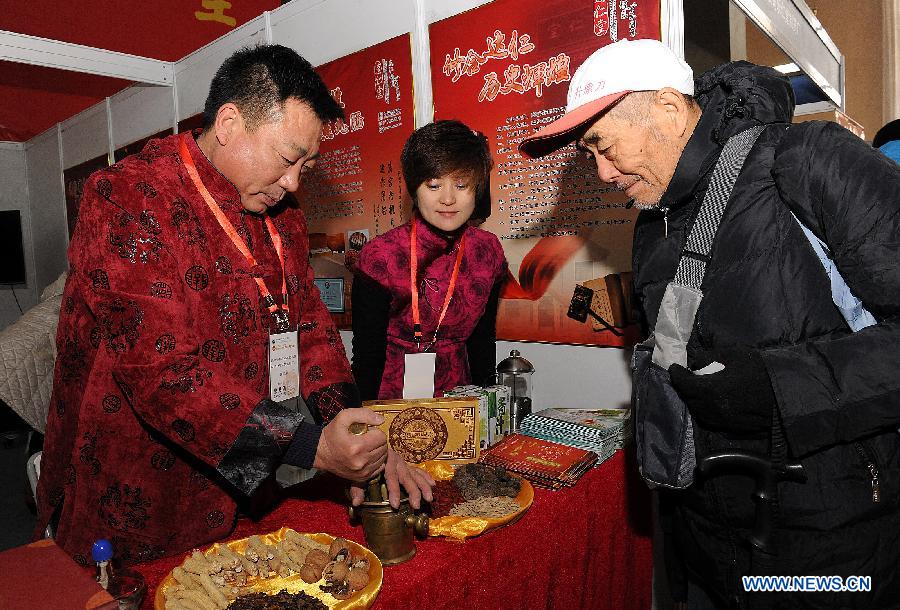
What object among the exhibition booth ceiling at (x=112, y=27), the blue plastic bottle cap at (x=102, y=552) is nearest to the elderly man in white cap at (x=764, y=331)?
the blue plastic bottle cap at (x=102, y=552)

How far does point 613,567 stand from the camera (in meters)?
1.68

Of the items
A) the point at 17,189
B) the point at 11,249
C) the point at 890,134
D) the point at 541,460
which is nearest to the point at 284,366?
the point at 541,460

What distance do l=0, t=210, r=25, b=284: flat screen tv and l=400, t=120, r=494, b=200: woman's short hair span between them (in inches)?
260

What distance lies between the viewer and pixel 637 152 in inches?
45.0

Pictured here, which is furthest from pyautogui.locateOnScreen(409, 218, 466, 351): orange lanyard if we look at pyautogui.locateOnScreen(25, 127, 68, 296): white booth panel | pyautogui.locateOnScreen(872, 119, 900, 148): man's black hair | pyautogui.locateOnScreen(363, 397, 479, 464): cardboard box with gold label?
pyautogui.locateOnScreen(25, 127, 68, 296): white booth panel

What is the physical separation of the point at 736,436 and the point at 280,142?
106 centimetres

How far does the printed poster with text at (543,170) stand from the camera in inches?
78.9

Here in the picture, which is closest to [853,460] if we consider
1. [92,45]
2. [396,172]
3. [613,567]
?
[613,567]

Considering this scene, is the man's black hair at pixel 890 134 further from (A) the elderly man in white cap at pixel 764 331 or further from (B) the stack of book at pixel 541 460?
(B) the stack of book at pixel 541 460

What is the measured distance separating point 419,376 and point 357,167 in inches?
57.4

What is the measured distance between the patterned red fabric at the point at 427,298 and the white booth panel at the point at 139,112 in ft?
9.60

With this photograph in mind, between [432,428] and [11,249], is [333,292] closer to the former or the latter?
[432,428]

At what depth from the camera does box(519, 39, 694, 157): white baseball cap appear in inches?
43.4

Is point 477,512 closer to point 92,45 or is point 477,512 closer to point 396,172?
point 396,172
